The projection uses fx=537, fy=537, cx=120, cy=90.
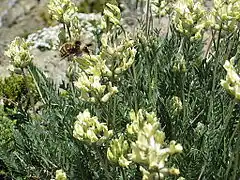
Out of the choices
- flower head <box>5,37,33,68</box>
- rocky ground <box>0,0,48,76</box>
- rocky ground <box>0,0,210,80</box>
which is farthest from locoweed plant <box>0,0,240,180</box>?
rocky ground <box>0,0,48,76</box>

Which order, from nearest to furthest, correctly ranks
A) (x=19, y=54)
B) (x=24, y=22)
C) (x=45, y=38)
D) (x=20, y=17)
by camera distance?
1. (x=19, y=54)
2. (x=45, y=38)
3. (x=24, y=22)
4. (x=20, y=17)

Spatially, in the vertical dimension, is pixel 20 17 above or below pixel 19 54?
below

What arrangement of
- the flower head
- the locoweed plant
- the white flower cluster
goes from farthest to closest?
the white flower cluster < the flower head < the locoweed plant

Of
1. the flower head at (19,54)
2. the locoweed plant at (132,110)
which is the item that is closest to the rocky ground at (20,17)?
the locoweed plant at (132,110)

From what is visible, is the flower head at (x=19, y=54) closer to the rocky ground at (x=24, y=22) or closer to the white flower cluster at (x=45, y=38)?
the rocky ground at (x=24, y=22)

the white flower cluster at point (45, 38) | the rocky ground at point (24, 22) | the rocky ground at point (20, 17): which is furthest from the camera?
the rocky ground at point (20, 17)

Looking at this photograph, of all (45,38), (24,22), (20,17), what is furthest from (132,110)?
(20,17)

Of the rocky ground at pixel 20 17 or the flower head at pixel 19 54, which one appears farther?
the rocky ground at pixel 20 17

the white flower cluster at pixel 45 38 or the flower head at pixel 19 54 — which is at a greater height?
the flower head at pixel 19 54

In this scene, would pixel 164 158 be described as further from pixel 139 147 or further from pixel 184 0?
pixel 184 0

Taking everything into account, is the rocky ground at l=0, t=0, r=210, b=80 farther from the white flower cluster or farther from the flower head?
the flower head

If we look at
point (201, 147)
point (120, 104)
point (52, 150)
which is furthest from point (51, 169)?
point (201, 147)

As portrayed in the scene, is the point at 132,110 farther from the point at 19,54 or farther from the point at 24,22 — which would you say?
the point at 24,22
